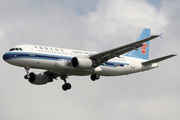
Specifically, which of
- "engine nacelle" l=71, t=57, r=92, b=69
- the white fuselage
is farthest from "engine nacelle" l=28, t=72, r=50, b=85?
"engine nacelle" l=71, t=57, r=92, b=69

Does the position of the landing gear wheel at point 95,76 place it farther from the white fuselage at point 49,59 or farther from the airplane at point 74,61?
the white fuselage at point 49,59

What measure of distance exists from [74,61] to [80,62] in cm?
87

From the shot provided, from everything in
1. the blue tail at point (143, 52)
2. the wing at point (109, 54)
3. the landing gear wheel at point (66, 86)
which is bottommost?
the landing gear wheel at point (66, 86)

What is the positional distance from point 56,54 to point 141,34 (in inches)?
809

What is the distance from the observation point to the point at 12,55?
46.7m

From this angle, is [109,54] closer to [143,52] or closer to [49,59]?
[49,59]

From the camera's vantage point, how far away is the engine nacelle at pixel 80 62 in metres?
48.4

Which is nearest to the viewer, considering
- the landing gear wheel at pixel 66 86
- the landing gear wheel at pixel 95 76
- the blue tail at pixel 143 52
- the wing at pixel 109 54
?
the wing at pixel 109 54

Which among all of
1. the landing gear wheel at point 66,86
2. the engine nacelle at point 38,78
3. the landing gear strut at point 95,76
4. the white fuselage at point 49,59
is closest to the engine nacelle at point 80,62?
the white fuselage at point 49,59

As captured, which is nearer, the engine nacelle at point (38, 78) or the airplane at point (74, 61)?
the airplane at point (74, 61)

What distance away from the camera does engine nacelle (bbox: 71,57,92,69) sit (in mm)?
48397

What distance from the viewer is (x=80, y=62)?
48.5m

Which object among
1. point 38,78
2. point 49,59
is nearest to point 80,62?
point 49,59

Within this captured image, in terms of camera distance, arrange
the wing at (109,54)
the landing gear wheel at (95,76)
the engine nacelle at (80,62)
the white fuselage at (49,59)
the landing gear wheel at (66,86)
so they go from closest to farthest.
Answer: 1. the white fuselage at (49,59)
2. the wing at (109,54)
3. the engine nacelle at (80,62)
4. the landing gear wheel at (95,76)
5. the landing gear wheel at (66,86)
